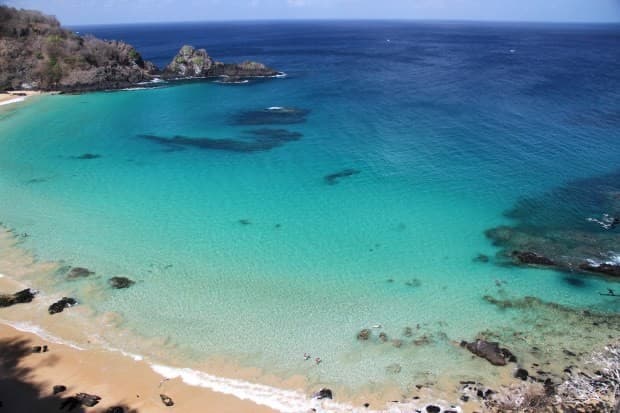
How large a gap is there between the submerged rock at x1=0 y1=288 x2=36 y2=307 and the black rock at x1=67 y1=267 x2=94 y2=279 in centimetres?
245

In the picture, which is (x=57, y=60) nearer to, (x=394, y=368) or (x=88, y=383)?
(x=88, y=383)

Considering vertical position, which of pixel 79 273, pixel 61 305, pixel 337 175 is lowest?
pixel 61 305

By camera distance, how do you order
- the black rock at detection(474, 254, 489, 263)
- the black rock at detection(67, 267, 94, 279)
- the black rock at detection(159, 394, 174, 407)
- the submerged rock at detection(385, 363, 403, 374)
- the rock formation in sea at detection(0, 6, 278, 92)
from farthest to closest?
the rock formation in sea at detection(0, 6, 278, 92), the black rock at detection(474, 254, 489, 263), the black rock at detection(67, 267, 94, 279), the submerged rock at detection(385, 363, 403, 374), the black rock at detection(159, 394, 174, 407)

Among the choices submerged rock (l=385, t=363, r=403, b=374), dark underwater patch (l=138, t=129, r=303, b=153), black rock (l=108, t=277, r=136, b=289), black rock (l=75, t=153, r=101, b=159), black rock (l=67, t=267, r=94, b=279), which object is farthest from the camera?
dark underwater patch (l=138, t=129, r=303, b=153)

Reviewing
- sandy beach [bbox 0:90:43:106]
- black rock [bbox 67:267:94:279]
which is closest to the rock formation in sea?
sandy beach [bbox 0:90:43:106]

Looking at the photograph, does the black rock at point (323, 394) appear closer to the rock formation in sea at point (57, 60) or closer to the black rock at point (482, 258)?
the black rock at point (482, 258)

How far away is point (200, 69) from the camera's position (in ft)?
318

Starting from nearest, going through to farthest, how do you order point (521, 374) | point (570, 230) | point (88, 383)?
point (88, 383) < point (521, 374) < point (570, 230)

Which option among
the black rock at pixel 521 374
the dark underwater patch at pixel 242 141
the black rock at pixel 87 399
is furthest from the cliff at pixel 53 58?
the black rock at pixel 521 374

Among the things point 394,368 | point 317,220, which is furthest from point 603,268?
point 317,220

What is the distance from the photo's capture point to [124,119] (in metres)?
63.9

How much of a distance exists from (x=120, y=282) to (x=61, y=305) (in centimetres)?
345

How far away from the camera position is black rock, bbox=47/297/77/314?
79.9 ft

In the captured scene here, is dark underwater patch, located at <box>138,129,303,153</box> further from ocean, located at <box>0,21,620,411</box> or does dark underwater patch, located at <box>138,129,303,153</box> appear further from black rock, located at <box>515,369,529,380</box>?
black rock, located at <box>515,369,529,380</box>
